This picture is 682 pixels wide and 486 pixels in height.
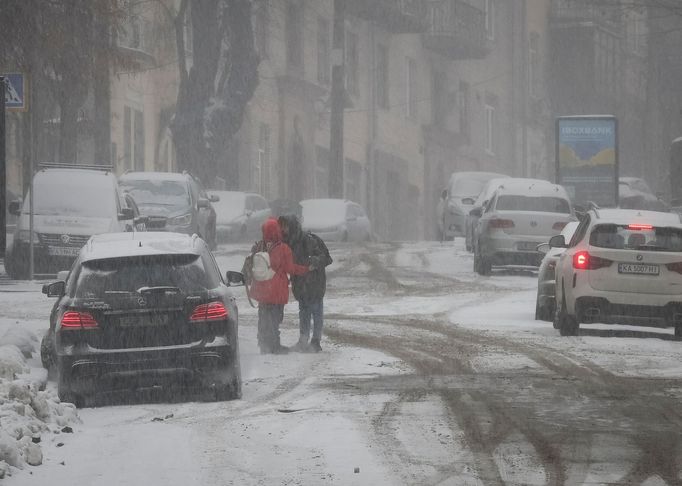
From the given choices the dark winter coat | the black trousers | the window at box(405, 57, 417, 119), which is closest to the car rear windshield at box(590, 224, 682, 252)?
the dark winter coat

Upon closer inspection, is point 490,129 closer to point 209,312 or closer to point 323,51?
point 323,51

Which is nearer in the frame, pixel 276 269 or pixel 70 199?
pixel 276 269

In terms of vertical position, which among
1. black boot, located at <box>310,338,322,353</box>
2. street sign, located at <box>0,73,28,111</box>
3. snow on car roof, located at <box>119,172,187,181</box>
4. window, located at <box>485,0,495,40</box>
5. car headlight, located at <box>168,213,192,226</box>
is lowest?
black boot, located at <box>310,338,322,353</box>

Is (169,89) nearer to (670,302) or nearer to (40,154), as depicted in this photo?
(40,154)

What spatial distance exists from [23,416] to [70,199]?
16.5 meters

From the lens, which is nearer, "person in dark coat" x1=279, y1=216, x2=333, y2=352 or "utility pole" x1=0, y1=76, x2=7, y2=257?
"utility pole" x1=0, y1=76, x2=7, y2=257

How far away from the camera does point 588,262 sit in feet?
61.1

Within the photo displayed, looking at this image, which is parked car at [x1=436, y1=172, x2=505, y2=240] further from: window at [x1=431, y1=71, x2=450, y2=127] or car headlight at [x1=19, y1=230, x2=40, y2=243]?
window at [x1=431, y1=71, x2=450, y2=127]

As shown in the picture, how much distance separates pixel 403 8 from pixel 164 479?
49.0m

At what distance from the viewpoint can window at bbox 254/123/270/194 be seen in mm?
50844

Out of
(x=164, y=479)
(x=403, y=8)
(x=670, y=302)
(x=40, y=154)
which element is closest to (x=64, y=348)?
(x=164, y=479)

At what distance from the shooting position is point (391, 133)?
60156 millimetres

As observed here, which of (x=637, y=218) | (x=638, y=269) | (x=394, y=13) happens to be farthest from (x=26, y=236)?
(x=394, y=13)

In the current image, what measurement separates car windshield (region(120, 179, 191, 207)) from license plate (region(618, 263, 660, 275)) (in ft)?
48.3
